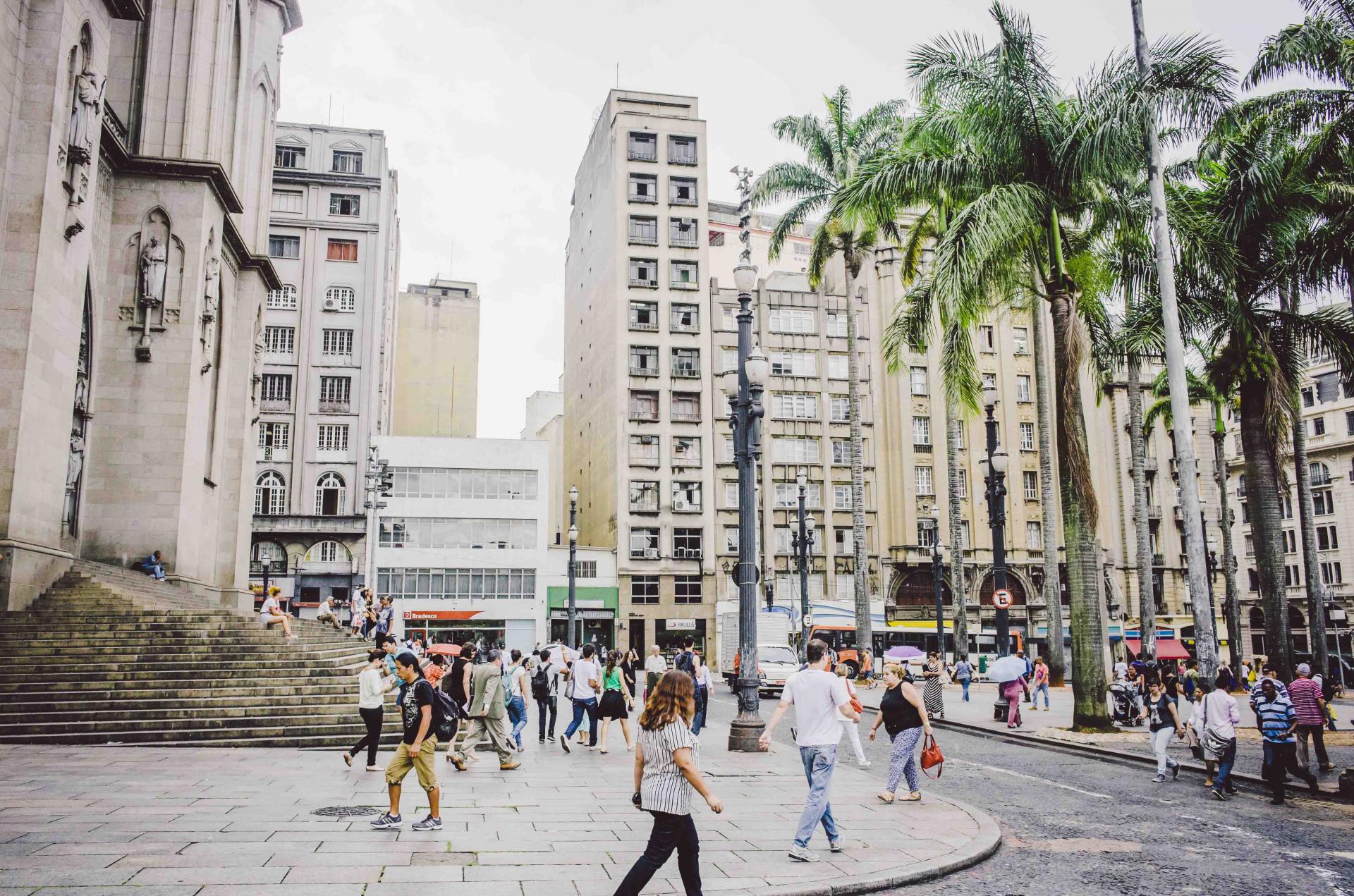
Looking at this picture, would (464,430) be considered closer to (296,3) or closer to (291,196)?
(291,196)

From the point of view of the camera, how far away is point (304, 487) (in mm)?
52469

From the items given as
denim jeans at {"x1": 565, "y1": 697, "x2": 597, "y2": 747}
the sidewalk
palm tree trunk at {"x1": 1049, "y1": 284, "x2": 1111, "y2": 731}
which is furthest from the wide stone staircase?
palm tree trunk at {"x1": 1049, "y1": 284, "x2": 1111, "y2": 731}

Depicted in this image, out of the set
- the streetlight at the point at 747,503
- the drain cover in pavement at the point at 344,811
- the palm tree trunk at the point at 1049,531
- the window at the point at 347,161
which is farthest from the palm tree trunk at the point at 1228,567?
the window at the point at 347,161

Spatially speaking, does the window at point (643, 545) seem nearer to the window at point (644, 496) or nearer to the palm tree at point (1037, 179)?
the window at point (644, 496)

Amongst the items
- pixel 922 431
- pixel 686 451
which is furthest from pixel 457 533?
pixel 922 431

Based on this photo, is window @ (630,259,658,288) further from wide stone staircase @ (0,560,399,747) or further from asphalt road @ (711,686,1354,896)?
asphalt road @ (711,686,1354,896)

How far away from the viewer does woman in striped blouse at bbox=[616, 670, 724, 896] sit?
19.3 ft

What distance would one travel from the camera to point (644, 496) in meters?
57.5

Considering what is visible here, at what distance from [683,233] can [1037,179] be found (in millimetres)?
41565

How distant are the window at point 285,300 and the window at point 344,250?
3.03 metres

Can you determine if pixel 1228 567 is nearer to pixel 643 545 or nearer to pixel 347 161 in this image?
pixel 643 545

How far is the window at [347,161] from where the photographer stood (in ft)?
185

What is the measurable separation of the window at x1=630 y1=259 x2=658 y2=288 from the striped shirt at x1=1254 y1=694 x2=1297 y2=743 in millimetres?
49922

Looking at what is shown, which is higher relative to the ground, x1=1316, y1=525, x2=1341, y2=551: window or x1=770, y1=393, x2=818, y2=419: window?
x1=770, y1=393, x2=818, y2=419: window
